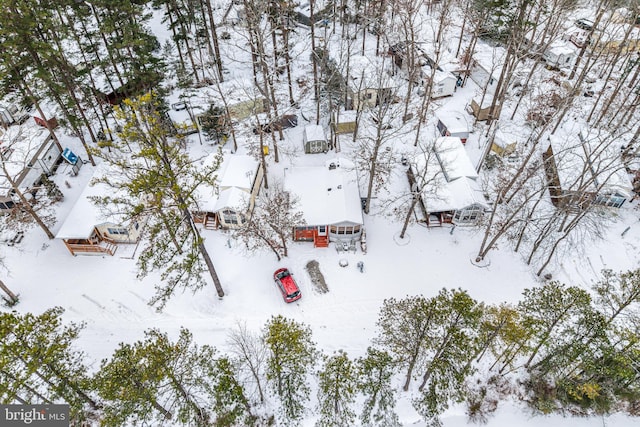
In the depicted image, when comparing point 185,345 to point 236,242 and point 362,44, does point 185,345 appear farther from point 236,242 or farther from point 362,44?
point 362,44

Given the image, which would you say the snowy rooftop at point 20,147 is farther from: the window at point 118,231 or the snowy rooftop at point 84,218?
the window at point 118,231

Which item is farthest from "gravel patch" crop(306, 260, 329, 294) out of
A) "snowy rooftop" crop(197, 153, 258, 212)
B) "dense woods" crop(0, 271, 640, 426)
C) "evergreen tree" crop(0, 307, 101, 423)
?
"evergreen tree" crop(0, 307, 101, 423)

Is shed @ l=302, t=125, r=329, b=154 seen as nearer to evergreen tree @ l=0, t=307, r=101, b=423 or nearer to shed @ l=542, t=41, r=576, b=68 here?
evergreen tree @ l=0, t=307, r=101, b=423

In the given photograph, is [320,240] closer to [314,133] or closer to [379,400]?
[314,133]

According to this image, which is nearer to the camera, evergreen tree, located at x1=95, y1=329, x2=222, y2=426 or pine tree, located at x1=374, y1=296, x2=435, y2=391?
evergreen tree, located at x1=95, y1=329, x2=222, y2=426

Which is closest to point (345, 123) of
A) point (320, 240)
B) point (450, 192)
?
point (450, 192)

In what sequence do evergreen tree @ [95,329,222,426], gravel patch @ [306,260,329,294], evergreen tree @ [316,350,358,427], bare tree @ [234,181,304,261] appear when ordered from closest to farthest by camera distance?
1. evergreen tree @ [95,329,222,426]
2. evergreen tree @ [316,350,358,427]
3. gravel patch @ [306,260,329,294]
4. bare tree @ [234,181,304,261]

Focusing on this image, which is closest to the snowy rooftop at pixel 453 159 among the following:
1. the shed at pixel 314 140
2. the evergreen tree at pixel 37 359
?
the shed at pixel 314 140
